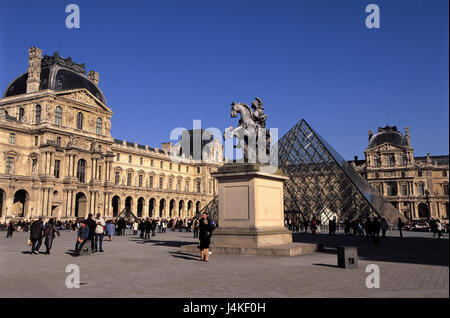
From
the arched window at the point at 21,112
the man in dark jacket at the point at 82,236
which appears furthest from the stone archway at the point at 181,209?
the man in dark jacket at the point at 82,236

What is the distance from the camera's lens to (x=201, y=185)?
75.8 m

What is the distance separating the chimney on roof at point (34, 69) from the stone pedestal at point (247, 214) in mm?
43159

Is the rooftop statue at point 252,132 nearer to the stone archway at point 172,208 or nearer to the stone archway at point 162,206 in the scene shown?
the stone archway at point 162,206

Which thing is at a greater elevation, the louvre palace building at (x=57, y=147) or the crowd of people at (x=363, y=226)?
the louvre palace building at (x=57, y=147)

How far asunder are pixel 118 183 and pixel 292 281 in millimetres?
54910

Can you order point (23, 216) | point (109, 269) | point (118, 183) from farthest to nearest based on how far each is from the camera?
point (118, 183), point (23, 216), point (109, 269)

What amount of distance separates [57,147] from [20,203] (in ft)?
24.3

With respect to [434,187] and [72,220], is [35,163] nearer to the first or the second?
[72,220]

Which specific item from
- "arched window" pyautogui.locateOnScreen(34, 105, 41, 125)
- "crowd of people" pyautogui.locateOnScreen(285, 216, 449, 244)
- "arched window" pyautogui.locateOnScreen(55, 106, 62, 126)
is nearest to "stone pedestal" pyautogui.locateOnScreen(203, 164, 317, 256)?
"crowd of people" pyautogui.locateOnScreen(285, 216, 449, 244)

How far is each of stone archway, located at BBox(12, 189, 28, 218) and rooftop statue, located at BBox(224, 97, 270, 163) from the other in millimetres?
37786

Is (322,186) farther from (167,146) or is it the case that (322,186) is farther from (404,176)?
(167,146)

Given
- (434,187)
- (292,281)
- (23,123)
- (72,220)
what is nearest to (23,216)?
(72,220)

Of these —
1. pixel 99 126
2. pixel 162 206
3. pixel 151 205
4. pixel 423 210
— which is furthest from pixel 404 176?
pixel 99 126

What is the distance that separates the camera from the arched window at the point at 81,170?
156 feet
